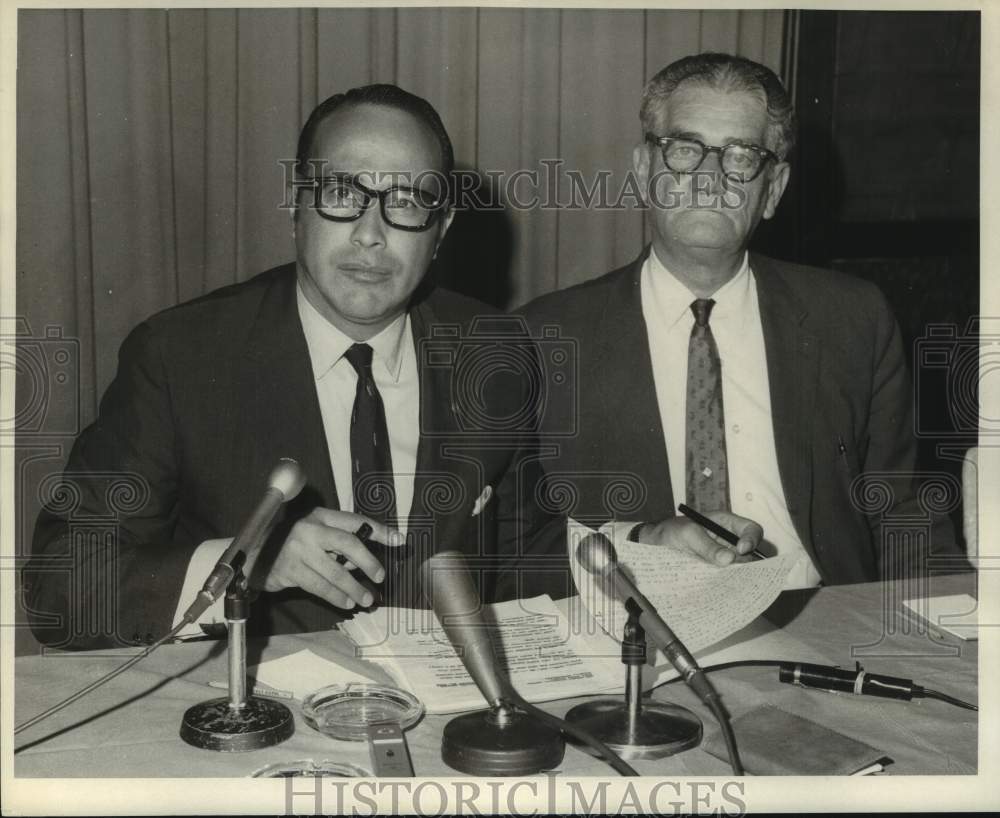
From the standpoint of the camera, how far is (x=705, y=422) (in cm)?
183

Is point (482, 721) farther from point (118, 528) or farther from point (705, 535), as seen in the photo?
point (118, 528)

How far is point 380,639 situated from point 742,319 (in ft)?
2.92

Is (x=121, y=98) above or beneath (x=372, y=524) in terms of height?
above

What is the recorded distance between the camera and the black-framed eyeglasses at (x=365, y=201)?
1.65 m

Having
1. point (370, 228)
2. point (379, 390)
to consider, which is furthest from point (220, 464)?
point (370, 228)

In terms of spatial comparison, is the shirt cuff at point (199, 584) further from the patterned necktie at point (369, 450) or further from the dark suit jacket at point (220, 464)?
the patterned necktie at point (369, 450)

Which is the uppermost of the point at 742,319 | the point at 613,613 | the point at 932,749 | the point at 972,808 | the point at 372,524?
the point at 742,319

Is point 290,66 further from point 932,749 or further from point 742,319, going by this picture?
point 932,749

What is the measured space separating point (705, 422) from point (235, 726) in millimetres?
982

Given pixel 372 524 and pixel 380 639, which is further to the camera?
pixel 372 524

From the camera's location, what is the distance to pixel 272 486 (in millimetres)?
1239

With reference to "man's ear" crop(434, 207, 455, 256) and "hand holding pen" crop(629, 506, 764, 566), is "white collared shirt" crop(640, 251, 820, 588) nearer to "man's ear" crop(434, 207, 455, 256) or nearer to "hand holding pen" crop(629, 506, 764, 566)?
"hand holding pen" crop(629, 506, 764, 566)

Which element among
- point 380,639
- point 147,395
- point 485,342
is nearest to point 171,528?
point 147,395

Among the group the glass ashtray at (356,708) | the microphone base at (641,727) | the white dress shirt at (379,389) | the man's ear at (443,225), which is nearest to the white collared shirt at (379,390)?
the white dress shirt at (379,389)
